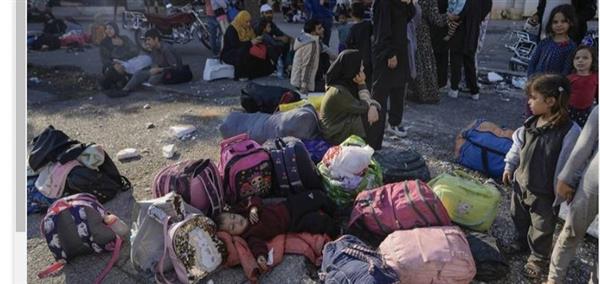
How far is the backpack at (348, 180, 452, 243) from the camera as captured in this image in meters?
2.78

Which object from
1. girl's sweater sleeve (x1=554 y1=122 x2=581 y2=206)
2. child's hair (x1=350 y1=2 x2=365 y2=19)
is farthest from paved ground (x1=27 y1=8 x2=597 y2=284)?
child's hair (x1=350 y1=2 x2=365 y2=19)

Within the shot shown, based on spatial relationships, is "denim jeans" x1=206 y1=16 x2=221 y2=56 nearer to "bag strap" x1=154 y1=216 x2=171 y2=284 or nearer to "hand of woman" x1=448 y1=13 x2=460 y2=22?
"hand of woman" x1=448 y1=13 x2=460 y2=22

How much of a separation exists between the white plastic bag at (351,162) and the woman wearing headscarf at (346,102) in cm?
60

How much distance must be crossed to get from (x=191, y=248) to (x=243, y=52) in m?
5.12

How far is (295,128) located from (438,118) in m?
2.25

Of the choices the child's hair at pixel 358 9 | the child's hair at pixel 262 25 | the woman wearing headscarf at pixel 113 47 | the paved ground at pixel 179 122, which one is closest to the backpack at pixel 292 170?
the paved ground at pixel 179 122

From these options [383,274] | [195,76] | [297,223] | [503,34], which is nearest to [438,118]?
[297,223]

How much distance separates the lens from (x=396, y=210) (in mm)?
2836

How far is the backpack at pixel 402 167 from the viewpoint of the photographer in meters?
3.54

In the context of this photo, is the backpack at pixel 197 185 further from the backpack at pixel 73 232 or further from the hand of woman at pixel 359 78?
the hand of woman at pixel 359 78

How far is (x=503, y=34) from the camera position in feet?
40.5

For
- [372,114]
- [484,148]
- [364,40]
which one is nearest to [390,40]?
[372,114]

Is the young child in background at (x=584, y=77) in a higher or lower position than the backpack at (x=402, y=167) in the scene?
higher

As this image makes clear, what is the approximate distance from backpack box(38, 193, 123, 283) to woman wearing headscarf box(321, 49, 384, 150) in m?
1.84
